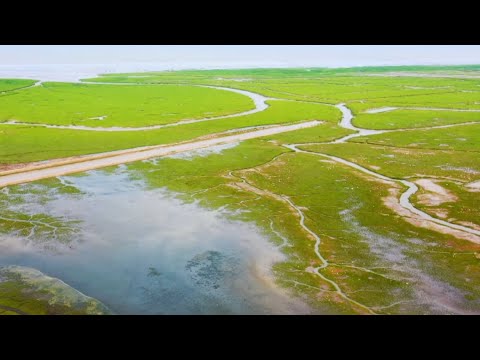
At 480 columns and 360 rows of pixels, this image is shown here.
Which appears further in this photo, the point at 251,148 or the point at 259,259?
the point at 251,148

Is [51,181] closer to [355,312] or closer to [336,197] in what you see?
[336,197]

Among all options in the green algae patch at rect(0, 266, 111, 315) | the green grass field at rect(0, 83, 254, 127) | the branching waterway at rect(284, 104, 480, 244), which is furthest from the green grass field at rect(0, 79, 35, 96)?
the green algae patch at rect(0, 266, 111, 315)

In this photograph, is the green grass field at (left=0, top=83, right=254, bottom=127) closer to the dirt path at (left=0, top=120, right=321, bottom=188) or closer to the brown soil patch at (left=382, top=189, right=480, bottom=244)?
the dirt path at (left=0, top=120, right=321, bottom=188)

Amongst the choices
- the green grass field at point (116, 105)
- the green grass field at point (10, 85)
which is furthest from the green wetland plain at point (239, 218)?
the green grass field at point (10, 85)

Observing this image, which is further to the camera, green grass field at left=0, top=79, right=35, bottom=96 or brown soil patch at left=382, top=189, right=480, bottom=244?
green grass field at left=0, top=79, right=35, bottom=96

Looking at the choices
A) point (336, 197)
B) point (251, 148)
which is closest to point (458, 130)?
point (251, 148)

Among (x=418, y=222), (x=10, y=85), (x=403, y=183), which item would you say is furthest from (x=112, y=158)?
(x=10, y=85)
